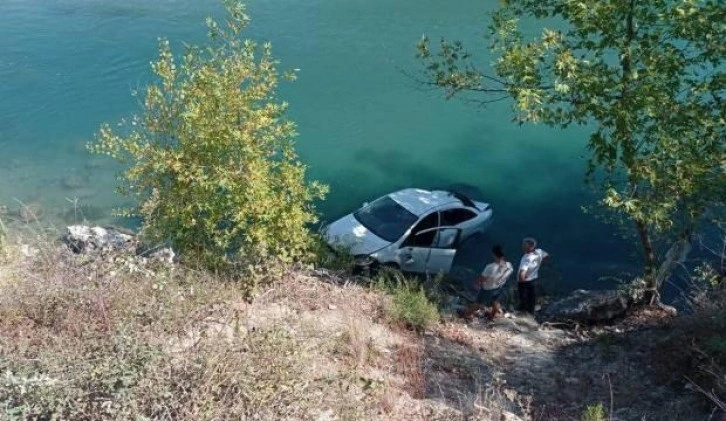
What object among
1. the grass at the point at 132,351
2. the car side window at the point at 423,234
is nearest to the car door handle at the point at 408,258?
the car side window at the point at 423,234

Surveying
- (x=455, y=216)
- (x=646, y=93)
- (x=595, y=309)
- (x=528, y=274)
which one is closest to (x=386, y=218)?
(x=455, y=216)

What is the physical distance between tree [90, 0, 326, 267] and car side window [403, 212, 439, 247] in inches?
152

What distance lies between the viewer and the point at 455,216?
15023 mm

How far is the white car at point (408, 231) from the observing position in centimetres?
1366

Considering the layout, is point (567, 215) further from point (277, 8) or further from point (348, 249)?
point (277, 8)

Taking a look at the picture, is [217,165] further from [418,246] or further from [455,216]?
[455,216]

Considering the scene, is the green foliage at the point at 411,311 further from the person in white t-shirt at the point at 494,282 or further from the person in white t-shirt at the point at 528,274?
the person in white t-shirt at the point at 528,274

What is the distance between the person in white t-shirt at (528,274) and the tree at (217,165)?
4.11m

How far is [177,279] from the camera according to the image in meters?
8.95

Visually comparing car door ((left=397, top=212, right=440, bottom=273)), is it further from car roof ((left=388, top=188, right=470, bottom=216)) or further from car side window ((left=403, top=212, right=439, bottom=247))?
car roof ((left=388, top=188, right=470, bottom=216))

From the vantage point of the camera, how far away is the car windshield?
45.9ft

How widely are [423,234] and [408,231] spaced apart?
0.46 metres

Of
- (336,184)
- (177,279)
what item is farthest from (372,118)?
(177,279)

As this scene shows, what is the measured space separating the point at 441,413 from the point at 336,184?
11691 millimetres
